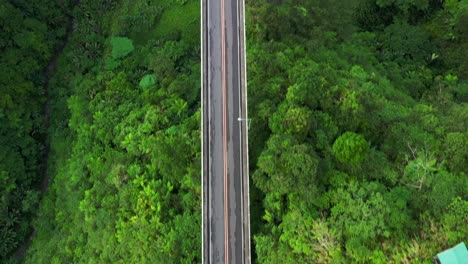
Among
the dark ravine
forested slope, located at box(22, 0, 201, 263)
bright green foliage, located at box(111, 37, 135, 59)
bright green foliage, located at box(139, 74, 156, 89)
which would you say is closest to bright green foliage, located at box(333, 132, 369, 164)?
forested slope, located at box(22, 0, 201, 263)

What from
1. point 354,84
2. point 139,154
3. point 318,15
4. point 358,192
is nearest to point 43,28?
point 139,154

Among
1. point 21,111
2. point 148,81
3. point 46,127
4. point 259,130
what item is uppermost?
point 148,81

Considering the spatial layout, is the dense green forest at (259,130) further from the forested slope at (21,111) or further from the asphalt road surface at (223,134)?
the asphalt road surface at (223,134)

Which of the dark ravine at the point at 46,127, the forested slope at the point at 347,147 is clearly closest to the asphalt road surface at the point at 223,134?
the forested slope at the point at 347,147

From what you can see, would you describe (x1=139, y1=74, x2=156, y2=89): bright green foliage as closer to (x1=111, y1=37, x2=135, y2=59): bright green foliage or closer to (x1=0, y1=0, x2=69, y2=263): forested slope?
(x1=111, y1=37, x2=135, y2=59): bright green foliage

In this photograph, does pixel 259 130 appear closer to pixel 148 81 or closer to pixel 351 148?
pixel 351 148

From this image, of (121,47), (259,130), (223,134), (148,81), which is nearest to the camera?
(259,130)

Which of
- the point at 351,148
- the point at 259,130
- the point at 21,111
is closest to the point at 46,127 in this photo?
the point at 21,111
